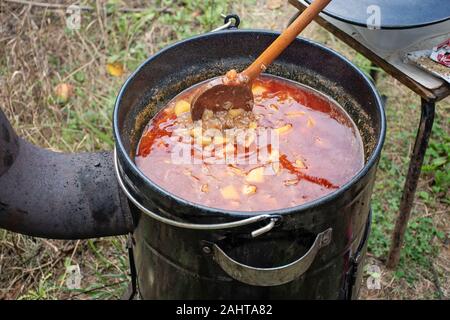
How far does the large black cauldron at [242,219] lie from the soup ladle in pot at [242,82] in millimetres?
276

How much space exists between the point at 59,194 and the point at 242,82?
3.08ft

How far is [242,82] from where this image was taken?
7.64 ft

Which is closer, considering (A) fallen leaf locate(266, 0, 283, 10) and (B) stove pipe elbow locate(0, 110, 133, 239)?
(B) stove pipe elbow locate(0, 110, 133, 239)

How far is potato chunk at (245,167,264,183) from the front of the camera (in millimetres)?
2187

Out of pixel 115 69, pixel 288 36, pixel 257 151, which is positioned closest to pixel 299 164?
pixel 257 151

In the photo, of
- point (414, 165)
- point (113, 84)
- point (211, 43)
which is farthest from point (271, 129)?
point (113, 84)

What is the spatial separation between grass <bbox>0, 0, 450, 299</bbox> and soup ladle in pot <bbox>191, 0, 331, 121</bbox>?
140 cm

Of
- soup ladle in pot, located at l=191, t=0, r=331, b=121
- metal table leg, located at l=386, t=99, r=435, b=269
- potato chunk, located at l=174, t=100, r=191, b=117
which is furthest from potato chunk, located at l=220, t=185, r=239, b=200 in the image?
metal table leg, located at l=386, t=99, r=435, b=269

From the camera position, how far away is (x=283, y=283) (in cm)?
209

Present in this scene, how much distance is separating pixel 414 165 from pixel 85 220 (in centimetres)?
164

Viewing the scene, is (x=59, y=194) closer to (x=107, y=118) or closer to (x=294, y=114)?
(x=294, y=114)

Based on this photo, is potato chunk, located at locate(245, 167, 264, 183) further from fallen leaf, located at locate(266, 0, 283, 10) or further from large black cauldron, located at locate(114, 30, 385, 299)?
fallen leaf, located at locate(266, 0, 283, 10)

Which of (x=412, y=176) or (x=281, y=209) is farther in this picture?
(x=412, y=176)
